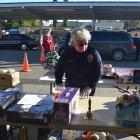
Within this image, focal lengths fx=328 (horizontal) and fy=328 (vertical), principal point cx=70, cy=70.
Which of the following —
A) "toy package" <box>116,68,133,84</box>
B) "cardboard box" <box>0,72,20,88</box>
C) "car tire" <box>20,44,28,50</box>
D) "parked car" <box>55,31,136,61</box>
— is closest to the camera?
"toy package" <box>116,68,133,84</box>

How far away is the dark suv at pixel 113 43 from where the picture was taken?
60.7 ft

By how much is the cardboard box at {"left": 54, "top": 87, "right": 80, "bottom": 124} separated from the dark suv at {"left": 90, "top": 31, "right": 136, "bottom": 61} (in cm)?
1535

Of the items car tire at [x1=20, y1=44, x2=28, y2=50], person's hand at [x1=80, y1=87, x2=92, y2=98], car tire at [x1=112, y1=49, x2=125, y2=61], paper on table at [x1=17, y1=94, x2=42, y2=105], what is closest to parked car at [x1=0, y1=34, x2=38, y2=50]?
car tire at [x1=20, y1=44, x2=28, y2=50]

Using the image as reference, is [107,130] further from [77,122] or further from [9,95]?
[9,95]

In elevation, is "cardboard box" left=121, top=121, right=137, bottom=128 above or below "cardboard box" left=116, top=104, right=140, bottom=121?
below

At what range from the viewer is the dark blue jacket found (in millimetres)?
4730

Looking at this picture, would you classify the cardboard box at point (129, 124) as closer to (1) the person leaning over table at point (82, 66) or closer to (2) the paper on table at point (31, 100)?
(2) the paper on table at point (31, 100)

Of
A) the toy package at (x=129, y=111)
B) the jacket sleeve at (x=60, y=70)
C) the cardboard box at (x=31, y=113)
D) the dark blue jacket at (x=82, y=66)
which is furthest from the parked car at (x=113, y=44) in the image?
the toy package at (x=129, y=111)

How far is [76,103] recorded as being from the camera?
3465 millimetres

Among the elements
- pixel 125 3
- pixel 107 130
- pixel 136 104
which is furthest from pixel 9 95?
pixel 125 3

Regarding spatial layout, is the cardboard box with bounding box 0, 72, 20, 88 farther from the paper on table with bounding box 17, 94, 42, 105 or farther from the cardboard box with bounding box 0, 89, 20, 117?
the paper on table with bounding box 17, 94, 42, 105

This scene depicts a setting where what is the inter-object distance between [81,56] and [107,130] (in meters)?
1.73

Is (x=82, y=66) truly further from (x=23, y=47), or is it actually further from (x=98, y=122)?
(x=23, y=47)

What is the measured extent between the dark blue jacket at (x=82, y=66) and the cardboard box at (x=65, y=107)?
1414mm
